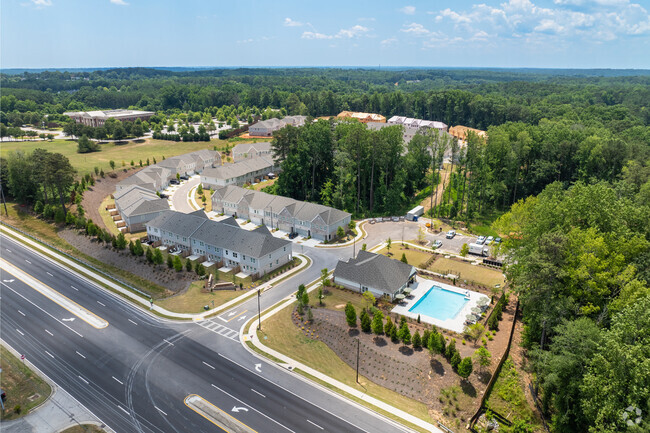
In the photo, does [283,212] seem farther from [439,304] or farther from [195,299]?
[439,304]

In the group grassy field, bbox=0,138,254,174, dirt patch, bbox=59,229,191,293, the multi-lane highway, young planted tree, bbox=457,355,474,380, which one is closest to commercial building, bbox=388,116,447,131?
grassy field, bbox=0,138,254,174

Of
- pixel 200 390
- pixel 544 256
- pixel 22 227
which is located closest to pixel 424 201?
pixel 544 256

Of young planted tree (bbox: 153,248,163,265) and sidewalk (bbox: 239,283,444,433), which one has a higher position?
young planted tree (bbox: 153,248,163,265)

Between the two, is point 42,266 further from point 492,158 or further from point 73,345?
point 492,158

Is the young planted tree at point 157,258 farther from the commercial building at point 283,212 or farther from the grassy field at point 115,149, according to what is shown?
the grassy field at point 115,149

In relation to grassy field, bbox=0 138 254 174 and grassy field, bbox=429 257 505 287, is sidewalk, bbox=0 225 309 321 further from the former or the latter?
grassy field, bbox=0 138 254 174

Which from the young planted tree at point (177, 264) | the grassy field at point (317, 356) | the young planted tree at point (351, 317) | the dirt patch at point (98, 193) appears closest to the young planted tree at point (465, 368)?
the grassy field at point (317, 356)
